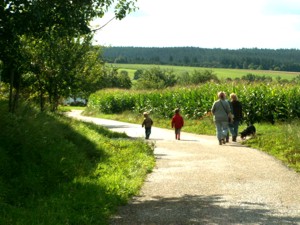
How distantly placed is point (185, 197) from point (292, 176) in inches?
119

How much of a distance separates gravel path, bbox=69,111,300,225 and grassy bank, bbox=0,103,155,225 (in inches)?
15.9

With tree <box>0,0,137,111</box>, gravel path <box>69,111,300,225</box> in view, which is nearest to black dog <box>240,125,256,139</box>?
gravel path <box>69,111,300,225</box>

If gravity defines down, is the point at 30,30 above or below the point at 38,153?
above

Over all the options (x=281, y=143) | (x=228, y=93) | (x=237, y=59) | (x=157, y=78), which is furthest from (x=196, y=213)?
(x=237, y=59)

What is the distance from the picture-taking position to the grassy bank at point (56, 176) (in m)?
6.75

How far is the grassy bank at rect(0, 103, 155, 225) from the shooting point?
6.75 meters

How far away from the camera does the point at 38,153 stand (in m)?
9.38

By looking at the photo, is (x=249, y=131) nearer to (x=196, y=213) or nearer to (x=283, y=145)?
(x=283, y=145)

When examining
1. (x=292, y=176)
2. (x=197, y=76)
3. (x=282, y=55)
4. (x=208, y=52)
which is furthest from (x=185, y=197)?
(x=208, y=52)

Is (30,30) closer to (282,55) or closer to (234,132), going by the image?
(234,132)

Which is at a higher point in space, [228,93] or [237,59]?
[237,59]

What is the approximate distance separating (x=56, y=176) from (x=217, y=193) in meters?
3.07

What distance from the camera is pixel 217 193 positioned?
855cm

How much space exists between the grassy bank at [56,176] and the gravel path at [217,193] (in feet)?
1.33
